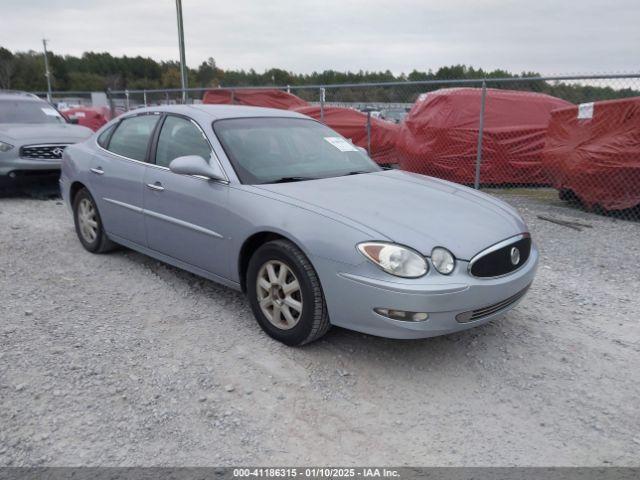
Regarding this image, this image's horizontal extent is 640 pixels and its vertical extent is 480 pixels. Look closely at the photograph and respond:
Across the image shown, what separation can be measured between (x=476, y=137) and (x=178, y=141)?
6071 mm

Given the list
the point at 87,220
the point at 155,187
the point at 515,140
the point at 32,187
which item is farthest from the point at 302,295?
the point at 515,140

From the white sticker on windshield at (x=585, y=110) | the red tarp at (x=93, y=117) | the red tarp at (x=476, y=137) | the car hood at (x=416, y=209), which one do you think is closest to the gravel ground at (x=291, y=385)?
the car hood at (x=416, y=209)

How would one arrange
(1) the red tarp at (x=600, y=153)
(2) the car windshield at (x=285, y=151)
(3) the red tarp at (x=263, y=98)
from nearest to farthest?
(2) the car windshield at (x=285, y=151)
(1) the red tarp at (x=600, y=153)
(3) the red tarp at (x=263, y=98)

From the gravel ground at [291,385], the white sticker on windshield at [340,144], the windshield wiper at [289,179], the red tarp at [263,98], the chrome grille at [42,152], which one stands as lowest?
the gravel ground at [291,385]

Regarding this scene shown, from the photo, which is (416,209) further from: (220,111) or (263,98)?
(263,98)

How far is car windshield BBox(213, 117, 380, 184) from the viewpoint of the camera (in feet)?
12.8

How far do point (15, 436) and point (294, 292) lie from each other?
5.41 feet

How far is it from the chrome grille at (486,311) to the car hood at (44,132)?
7314 mm

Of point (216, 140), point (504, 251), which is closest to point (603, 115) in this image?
point (504, 251)

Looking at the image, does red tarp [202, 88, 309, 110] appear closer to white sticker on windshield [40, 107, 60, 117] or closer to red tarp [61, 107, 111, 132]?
white sticker on windshield [40, 107, 60, 117]

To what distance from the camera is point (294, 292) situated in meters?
3.37

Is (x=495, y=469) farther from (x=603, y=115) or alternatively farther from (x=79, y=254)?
(x=603, y=115)

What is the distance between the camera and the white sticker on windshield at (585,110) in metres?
7.39

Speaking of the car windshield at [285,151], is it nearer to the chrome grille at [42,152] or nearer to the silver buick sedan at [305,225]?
the silver buick sedan at [305,225]
